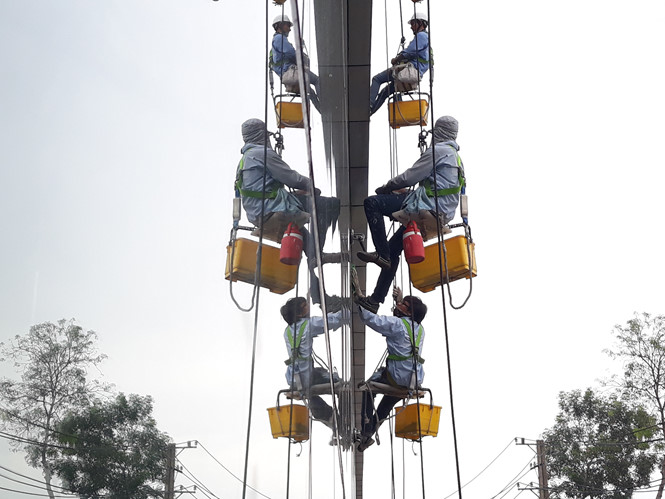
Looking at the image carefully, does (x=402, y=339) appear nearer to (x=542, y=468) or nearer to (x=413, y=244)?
(x=413, y=244)

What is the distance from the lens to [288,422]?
174 centimetres

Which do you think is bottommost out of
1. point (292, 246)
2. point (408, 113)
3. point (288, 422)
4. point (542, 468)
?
point (288, 422)

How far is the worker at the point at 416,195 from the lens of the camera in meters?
3.87

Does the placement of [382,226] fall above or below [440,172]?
below

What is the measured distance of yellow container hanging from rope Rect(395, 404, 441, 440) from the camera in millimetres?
4809

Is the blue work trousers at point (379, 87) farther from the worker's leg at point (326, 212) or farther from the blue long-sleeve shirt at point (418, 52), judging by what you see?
the worker's leg at point (326, 212)

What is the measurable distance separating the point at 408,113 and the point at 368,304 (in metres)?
1.69

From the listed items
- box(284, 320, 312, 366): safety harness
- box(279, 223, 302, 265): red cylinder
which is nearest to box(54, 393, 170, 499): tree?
box(284, 320, 312, 366): safety harness

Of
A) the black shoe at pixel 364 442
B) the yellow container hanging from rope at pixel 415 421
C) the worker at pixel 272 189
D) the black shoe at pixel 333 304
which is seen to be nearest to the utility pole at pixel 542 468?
the black shoe at pixel 364 442

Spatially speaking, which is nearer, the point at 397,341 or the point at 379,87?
the point at 397,341

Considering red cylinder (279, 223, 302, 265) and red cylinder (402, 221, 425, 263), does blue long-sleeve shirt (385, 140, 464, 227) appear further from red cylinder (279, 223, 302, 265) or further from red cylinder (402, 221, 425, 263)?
red cylinder (279, 223, 302, 265)

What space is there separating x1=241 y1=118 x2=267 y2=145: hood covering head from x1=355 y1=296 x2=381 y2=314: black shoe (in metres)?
2.80

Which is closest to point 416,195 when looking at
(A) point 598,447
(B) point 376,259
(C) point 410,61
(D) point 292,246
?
(B) point 376,259

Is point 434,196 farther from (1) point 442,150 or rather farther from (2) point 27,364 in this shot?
(2) point 27,364
